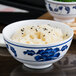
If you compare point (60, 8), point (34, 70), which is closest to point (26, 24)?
point (34, 70)

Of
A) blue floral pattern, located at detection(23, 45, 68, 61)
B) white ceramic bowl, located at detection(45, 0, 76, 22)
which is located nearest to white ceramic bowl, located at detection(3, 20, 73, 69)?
blue floral pattern, located at detection(23, 45, 68, 61)

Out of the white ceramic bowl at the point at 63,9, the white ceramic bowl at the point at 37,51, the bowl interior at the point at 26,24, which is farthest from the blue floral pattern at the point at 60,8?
the white ceramic bowl at the point at 37,51

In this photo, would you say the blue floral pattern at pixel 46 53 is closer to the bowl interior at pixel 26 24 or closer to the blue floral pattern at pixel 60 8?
the bowl interior at pixel 26 24

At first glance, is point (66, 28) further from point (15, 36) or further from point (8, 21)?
point (8, 21)

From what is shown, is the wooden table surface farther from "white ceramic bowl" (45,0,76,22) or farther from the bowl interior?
"white ceramic bowl" (45,0,76,22)

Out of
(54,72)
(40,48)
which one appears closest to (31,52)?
(40,48)

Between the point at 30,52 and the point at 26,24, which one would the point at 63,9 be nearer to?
the point at 26,24
